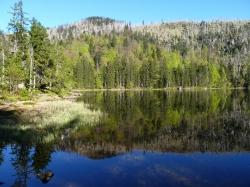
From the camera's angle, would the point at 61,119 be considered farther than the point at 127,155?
Yes

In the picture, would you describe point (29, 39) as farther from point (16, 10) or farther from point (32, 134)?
point (32, 134)

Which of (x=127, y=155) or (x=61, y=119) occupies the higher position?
(x=61, y=119)

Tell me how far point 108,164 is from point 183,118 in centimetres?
3020

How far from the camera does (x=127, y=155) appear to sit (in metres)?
31.4

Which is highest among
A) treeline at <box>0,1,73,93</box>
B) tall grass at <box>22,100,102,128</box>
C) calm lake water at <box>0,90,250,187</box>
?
treeline at <box>0,1,73,93</box>

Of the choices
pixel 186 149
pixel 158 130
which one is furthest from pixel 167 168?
pixel 158 130

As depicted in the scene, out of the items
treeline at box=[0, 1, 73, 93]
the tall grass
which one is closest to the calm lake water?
the tall grass

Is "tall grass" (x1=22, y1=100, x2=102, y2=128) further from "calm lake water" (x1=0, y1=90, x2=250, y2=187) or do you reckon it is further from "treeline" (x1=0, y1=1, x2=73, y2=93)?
"treeline" (x1=0, y1=1, x2=73, y2=93)

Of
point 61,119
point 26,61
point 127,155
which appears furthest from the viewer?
point 26,61

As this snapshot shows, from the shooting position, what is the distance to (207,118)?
56.7 metres

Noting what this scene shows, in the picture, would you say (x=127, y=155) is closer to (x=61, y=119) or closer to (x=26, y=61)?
(x=61, y=119)

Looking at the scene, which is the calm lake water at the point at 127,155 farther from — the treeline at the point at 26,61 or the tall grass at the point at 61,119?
the treeline at the point at 26,61

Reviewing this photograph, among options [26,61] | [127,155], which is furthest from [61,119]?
[26,61]

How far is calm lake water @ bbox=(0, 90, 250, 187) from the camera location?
23.4 m
